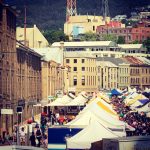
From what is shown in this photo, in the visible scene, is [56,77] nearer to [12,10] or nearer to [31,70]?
[31,70]

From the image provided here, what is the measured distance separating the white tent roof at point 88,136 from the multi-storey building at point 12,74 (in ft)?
65.9

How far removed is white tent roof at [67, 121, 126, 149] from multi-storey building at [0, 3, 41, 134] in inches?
791

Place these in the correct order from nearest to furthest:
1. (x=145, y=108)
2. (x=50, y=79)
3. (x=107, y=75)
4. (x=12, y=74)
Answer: (x=12, y=74)
(x=145, y=108)
(x=50, y=79)
(x=107, y=75)

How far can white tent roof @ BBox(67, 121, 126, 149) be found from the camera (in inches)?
1142

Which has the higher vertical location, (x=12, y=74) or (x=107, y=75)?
→ (x=12, y=74)

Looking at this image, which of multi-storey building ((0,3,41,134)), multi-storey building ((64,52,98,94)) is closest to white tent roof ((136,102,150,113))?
multi-storey building ((0,3,41,134))

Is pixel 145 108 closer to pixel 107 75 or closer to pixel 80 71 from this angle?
pixel 80 71

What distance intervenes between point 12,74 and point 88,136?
30112 mm

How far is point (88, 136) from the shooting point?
2958 cm

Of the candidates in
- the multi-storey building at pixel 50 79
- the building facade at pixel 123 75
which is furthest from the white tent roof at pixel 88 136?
the building facade at pixel 123 75

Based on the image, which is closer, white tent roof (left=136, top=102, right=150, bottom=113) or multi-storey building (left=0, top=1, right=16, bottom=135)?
multi-storey building (left=0, top=1, right=16, bottom=135)

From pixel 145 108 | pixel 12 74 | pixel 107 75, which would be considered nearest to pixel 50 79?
pixel 145 108

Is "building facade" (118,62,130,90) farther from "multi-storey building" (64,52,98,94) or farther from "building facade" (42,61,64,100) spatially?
"building facade" (42,61,64,100)

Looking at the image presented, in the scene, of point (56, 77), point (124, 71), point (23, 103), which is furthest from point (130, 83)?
point (23, 103)
